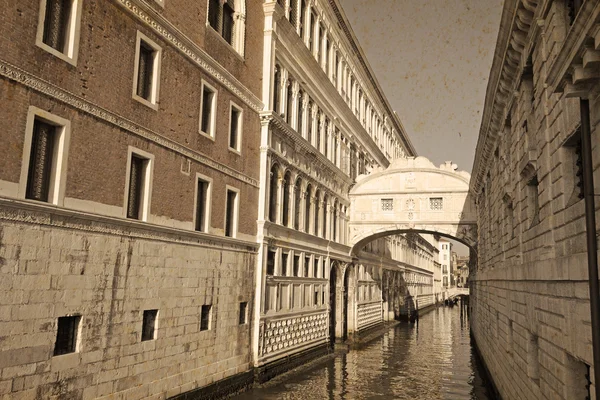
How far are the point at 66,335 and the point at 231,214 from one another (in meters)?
7.35

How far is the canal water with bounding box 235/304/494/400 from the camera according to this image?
1720 cm

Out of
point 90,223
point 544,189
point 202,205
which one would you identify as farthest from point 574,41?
point 202,205

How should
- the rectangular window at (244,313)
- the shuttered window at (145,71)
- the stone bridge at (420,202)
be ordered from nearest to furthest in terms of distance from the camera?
1. the shuttered window at (145,71)
2. the rectangular window at (244,313)
3. the stone bridge at (420,202)

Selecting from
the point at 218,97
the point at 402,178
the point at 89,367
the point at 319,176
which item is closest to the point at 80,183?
the point at 89,367

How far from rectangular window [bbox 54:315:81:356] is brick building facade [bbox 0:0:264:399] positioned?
0.12ft

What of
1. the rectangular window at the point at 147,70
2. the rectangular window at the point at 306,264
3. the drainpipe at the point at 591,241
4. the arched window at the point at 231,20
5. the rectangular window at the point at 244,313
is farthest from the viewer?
the rectangular window at the point at 306,264

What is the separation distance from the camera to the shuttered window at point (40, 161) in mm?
9438

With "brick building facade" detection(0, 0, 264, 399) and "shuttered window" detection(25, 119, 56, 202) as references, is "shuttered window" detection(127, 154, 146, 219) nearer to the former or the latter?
"brick building facade" detection(0, 0, 264, 399)

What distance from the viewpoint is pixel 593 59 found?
5.34 m

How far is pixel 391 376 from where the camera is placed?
20.6 meters

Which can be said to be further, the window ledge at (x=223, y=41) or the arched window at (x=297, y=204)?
the arched window at (x=297, y=204)

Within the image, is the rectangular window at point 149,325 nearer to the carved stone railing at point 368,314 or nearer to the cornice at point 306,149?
the cornice at point 306,149

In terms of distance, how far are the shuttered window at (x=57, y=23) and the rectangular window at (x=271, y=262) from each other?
421 inches

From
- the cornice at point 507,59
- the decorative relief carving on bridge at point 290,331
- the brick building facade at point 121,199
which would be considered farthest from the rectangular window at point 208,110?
the cornice at point 507,59
